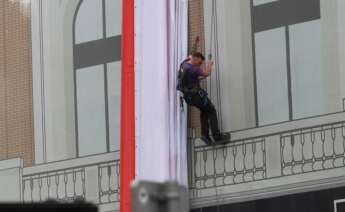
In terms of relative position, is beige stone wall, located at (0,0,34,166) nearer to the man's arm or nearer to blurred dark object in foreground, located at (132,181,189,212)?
the man's arm

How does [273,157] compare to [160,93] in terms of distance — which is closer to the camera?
[273,157]

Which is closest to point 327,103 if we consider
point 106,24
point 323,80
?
point 323,80

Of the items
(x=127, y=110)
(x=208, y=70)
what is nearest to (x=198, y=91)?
(x=208, y=70)

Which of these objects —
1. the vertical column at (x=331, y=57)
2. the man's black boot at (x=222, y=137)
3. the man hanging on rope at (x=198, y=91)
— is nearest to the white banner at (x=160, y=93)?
the man hanging on rope at (x=198, y=91)

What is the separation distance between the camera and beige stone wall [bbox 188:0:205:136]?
17125 mm

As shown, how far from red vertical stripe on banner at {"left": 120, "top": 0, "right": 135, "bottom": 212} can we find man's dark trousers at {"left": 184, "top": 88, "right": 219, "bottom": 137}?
113 centimetres

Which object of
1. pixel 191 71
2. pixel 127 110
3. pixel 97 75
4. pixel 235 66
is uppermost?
pixel 97 75

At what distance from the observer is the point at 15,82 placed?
19.3 m

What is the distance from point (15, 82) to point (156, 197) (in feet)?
52.0

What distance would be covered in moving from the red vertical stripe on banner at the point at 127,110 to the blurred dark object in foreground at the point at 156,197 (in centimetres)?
1308

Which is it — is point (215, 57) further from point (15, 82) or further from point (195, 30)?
point (15, 82)

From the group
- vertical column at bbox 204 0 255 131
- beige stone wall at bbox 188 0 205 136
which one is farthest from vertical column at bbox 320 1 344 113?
beige stone wall at bbox 188 0 205 136

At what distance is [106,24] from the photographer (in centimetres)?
1878

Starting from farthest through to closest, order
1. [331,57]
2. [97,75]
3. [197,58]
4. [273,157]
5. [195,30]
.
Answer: [97,75] → [195,30] → [197,58] → [273,157] → [331,57]
